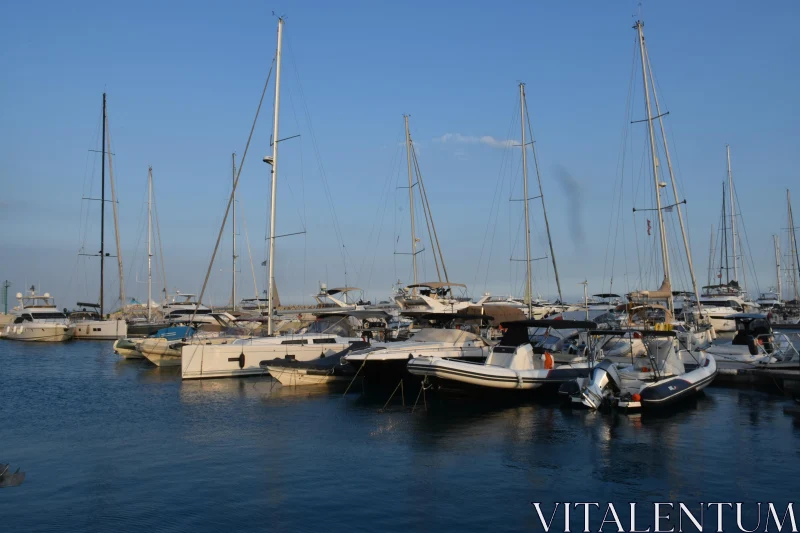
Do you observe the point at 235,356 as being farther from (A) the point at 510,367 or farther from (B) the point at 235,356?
(A) the point at 510,367

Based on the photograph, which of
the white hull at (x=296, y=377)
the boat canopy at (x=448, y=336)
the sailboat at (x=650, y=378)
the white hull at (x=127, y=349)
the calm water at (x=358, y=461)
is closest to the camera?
the calm water at (x=358, y=461)

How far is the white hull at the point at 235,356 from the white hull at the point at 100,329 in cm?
3517

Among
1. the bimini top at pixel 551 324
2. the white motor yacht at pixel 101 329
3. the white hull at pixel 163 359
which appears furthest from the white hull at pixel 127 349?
the bimini top at pixel 551 324

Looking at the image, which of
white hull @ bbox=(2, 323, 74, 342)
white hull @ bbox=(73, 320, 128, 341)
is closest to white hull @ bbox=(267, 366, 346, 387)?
white hull @ bbox=(73, 320, 128, 341)

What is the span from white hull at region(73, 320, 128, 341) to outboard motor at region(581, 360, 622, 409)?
51.7 metres

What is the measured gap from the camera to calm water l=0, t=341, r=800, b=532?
1258 cm

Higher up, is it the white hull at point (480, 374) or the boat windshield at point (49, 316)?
the boat windshield at point (49, 316)

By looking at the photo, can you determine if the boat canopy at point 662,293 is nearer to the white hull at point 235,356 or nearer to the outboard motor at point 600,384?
the outboard motor at point 600,384

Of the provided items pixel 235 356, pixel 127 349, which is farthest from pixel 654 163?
pixel 127 349

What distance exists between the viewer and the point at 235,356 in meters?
31.8

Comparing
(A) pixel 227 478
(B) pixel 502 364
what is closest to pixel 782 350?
(B) pixel 502 364

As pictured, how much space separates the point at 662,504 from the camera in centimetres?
1287

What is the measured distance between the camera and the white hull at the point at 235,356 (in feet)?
103

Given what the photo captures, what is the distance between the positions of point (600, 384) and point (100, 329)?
54.8 metres
